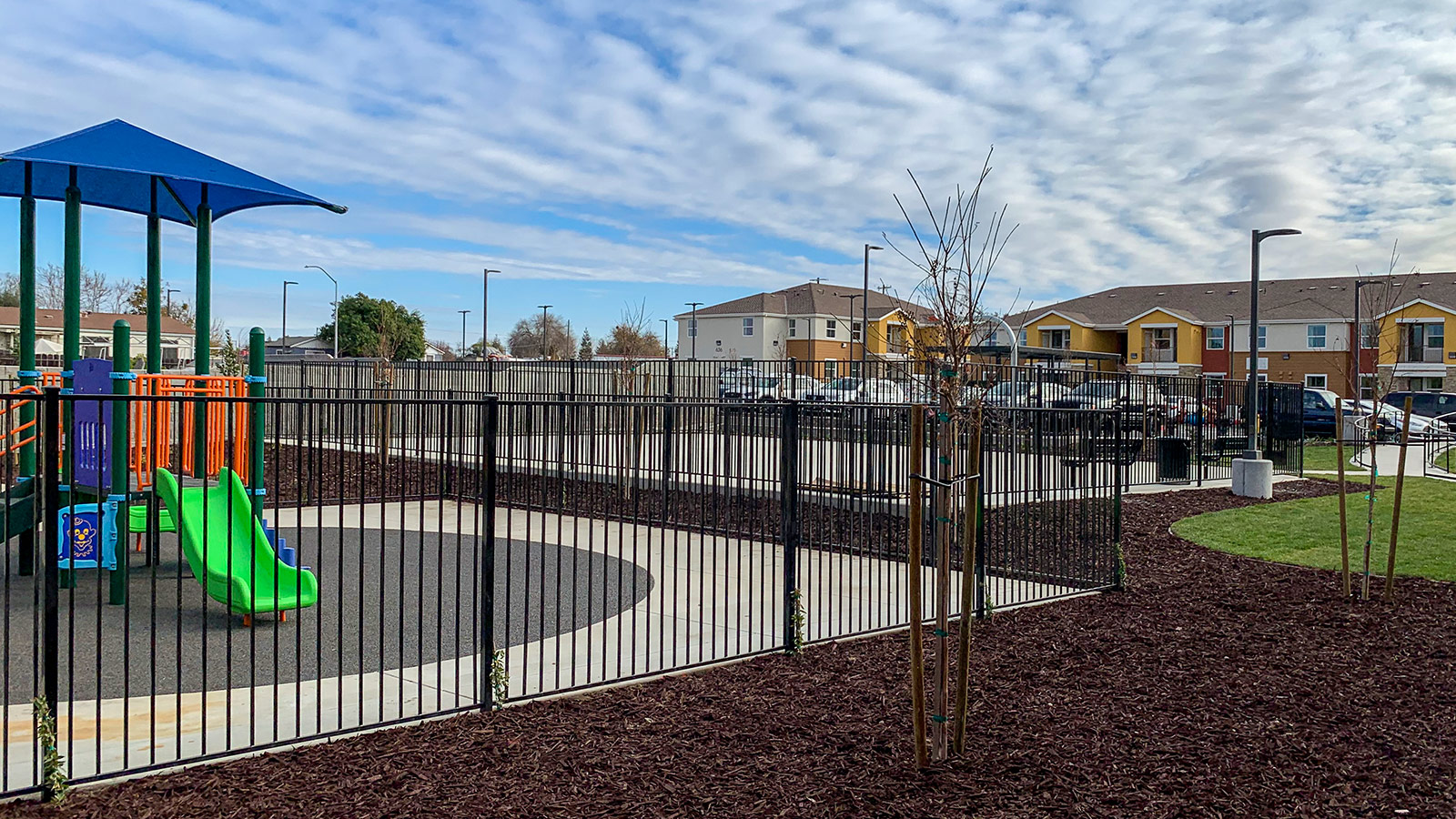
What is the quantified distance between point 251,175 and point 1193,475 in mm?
17937

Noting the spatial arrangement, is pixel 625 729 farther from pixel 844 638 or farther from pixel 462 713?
pixel 844 638

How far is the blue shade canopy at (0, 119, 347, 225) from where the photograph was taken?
27.3 feet

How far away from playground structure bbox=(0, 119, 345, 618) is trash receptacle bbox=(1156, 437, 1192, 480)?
588 inches

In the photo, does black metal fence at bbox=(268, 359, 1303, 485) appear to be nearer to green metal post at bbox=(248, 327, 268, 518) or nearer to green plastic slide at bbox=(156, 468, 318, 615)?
green metal post at bbox=(248, 327, 268, 518)

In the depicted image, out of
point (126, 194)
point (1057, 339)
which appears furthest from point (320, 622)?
point (1057, 339)

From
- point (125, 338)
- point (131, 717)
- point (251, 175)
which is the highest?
point (251, 175)

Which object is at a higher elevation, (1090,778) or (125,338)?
(125,338)

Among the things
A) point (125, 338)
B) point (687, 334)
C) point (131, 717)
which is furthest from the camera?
point (687, 334)

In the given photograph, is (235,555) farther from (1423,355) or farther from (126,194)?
(1423,355)

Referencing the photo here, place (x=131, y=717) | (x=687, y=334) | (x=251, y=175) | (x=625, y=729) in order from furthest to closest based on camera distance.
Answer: (x=687, y=334)
(x=251, y=175)
(x=131, y=717)
(x=625, y=729)

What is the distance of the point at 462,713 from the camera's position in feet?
18.1

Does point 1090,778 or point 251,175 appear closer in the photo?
point 1090,778

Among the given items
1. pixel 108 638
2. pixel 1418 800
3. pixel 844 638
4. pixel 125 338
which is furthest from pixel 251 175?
pixel 1418 800

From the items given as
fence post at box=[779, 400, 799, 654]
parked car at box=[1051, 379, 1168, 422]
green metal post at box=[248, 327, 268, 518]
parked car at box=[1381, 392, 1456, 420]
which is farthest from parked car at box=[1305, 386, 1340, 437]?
green metal post at box=[248, 327, 268, 518]
